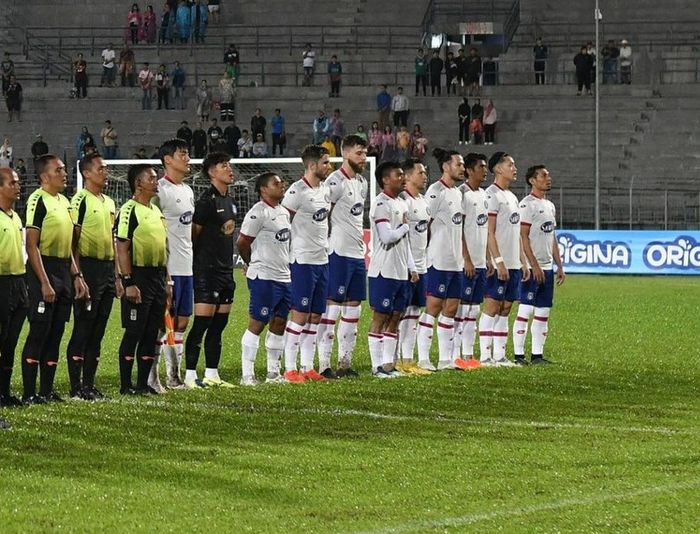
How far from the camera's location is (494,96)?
48.4 metres

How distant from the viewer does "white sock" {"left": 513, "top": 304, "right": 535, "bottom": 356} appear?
18.7 metres

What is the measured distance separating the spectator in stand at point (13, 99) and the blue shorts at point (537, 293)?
32.9 meters

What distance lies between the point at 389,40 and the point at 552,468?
137 feet

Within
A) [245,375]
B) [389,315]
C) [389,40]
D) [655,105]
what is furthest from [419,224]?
[389,40]

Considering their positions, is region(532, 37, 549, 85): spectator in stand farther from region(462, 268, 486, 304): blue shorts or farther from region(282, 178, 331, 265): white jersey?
region(282, 178, 331, 265): white jersey

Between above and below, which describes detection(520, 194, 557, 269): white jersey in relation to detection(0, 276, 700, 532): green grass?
above

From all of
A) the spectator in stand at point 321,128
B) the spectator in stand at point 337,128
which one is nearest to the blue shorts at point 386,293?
the spectator in stand at point 337,128

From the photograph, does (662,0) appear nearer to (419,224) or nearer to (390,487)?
(419,224)

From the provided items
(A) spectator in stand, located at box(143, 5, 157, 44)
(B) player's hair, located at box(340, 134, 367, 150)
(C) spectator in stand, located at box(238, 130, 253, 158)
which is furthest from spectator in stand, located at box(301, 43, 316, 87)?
(B) player's hair, located at box(340, 134, 367, 150)

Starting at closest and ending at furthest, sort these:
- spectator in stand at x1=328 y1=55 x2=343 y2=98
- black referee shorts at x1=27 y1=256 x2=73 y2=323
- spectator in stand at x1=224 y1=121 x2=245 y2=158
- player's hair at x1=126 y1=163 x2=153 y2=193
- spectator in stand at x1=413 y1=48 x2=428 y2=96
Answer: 1. black referee shorts at x1=27 y1=256 x2=73 y2=323
2. player's hair at x1=126 y1=163 x2=153 y2=193
3. spectator in stand at x1=224 y1=121 x2=245 y2=158
4. spectator in stand at x1=413 y1=48 x2=428 y2=96
5. spectator in stand at x1=328 y1=55 x2=343 y2=98

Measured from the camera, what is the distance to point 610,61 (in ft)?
159

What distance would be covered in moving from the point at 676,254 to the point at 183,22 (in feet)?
70.1

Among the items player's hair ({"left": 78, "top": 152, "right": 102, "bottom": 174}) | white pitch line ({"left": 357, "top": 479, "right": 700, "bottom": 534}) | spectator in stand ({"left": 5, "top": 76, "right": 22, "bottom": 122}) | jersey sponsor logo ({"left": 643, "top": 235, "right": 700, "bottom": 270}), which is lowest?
white pitch line ({"left": 357, "top": 479, "right": 700, "bottom": 534})

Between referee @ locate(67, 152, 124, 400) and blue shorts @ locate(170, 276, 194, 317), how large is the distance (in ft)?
3.38
